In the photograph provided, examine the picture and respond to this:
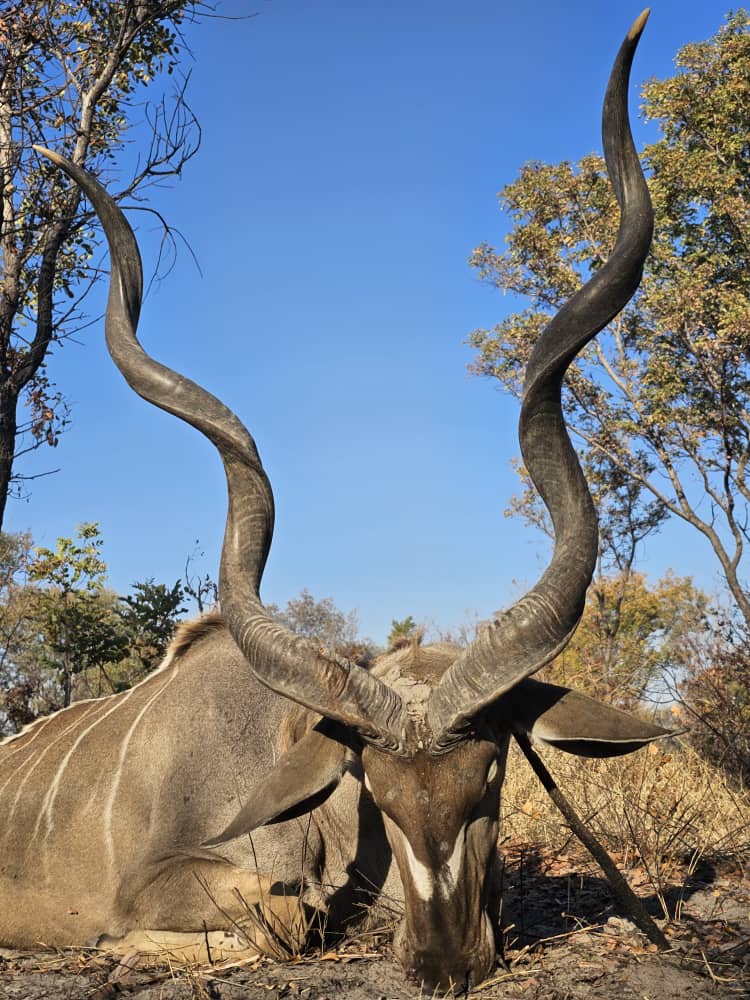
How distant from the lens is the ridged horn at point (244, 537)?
2967 mm

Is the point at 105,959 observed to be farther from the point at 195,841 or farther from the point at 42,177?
the point at 42,177

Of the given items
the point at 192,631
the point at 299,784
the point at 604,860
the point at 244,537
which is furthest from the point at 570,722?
the point at 192,631

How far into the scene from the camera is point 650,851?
14.7 feet

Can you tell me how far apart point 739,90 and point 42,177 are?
9.81 meters

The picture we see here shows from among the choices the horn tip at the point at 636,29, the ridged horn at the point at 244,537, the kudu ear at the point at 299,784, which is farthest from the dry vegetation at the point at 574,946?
the horn tip at the point at 636,29

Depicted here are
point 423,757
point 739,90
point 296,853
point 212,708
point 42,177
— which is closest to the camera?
point 423,757

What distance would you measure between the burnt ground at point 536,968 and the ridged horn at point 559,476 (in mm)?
856

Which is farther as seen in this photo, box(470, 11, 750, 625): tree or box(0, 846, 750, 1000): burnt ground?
box(470, 11, 750, 625): tree

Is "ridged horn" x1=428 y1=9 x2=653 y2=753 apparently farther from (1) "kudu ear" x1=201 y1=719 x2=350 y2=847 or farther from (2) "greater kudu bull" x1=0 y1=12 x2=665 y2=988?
(1) "kudu ear" x1=201 y1=719 x2=350 y2=847

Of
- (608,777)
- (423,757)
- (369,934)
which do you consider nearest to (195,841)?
(369,934)

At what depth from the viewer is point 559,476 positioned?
3146 mm

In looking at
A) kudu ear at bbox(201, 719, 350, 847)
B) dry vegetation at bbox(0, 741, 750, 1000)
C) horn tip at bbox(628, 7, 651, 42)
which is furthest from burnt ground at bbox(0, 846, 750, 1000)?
horn tip at bbox(628, 7, 651, 42)

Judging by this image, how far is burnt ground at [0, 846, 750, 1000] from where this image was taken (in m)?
3.04

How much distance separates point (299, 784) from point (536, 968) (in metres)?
0.95
